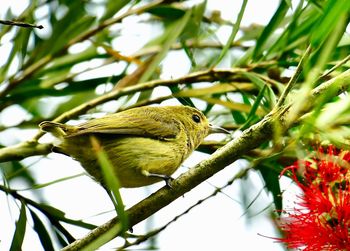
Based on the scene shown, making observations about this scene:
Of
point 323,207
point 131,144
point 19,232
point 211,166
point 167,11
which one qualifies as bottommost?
point 323,207

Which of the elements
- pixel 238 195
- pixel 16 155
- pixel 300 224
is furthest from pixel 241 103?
pixel 16 155

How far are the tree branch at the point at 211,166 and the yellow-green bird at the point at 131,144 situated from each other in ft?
2.22

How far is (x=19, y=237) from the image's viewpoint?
3.10 meters

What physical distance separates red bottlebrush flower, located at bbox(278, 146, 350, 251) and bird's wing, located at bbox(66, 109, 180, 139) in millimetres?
1214

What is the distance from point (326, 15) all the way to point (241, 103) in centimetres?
145

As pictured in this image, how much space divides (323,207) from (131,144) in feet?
4.67

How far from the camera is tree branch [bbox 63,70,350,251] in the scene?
2.57 meters

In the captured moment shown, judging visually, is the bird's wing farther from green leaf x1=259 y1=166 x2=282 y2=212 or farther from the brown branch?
green leaf x1=259 y1=166 x2=282 y2=212

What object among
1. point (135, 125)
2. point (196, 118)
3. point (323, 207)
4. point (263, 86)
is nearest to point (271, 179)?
point (263, 86)

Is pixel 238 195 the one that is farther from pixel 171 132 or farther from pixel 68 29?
pixel 68 29

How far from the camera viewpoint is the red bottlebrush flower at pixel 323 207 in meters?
2.87

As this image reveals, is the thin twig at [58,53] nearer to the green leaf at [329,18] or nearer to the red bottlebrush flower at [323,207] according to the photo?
the red bottlebrush flower at [323,207]

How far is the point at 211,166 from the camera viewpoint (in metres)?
2.75

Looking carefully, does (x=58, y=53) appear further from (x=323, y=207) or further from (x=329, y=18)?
(x=329, y=18)
